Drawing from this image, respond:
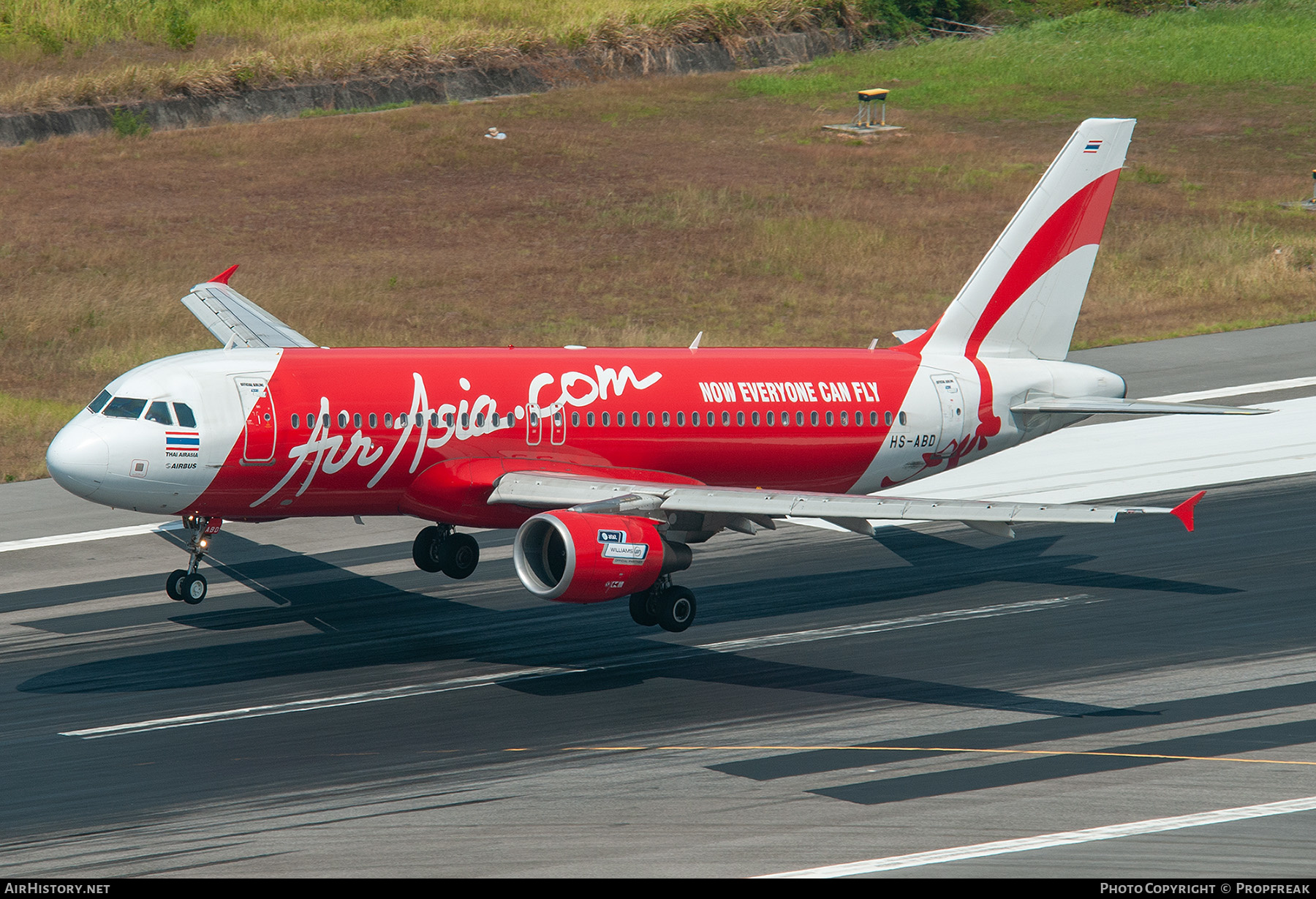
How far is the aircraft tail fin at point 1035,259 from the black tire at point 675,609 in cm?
860

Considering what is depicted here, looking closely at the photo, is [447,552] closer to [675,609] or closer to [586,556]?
[675,609]

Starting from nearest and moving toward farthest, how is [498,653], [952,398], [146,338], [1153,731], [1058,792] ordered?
[1058,792] < [1153,731] < [498,653] < [952,398] < [146,338]

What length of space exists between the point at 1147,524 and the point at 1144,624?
6921mm

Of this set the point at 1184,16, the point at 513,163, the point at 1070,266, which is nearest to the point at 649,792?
the point at 1070,266

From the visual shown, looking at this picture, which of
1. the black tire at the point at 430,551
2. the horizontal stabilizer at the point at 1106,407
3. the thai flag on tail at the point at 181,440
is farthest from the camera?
the black tire at the point at 430,551

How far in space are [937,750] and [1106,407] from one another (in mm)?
10860

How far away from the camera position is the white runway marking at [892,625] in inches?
1108

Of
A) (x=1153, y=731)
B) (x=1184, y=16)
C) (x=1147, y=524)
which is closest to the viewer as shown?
(x=1153, y=731)

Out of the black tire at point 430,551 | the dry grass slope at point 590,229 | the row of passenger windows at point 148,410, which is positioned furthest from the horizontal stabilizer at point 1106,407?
the dry grass slope at point 590,229

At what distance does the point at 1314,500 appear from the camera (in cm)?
3669

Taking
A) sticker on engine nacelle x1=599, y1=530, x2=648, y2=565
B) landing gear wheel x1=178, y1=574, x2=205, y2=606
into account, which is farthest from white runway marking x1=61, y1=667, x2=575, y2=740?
landing gear wheel x1=178, y1=574, x2=205, y2=606

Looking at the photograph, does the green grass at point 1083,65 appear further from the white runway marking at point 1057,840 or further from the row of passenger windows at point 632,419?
the white runway marking at point 1057,840

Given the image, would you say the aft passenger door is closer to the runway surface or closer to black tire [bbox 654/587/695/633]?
the runway surface

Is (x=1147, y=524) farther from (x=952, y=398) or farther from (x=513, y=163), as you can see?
(x=513, y=163)
